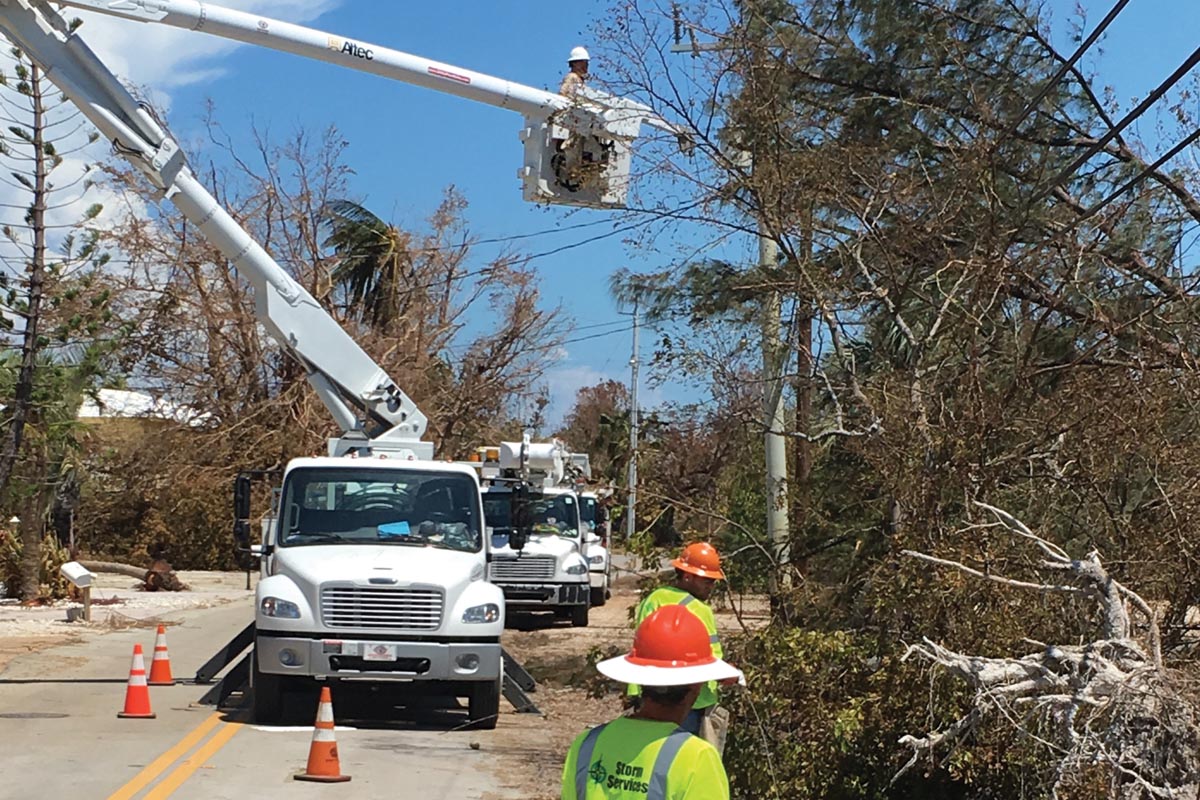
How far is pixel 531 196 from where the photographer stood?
1458cm

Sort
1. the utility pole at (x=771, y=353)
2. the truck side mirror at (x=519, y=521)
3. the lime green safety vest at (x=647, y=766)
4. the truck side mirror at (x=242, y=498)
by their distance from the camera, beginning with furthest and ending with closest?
1. the truck side mirror at (x=519, y=521)
2. the truck side mirror at (x=242, y=498)
3. the utility pole at (x=771, y=353)
4. the lime green safety vest at (x=647, y=766)

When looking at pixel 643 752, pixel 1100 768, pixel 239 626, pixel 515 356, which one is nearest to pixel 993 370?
pixel 1100 768

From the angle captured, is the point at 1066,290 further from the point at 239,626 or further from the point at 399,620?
the point at 239,626

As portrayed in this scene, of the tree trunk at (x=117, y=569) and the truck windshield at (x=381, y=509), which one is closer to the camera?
the truck windshield at (x=381, y=509)

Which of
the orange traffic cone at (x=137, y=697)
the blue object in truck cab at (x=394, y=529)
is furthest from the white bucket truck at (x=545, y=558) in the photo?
the orange traffic cone at (x=137, y=697)

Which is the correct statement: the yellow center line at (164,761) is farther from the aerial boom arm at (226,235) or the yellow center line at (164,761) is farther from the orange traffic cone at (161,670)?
the aerial boom arm at (226,235)

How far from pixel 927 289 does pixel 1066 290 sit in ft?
3.79

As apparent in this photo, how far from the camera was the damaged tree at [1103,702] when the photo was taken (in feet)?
23.2

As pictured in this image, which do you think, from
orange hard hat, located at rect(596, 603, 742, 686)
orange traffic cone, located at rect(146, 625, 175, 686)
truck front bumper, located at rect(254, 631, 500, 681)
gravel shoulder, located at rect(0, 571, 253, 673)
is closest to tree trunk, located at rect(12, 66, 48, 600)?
gravel shoulder, located at rect(0, 571, 253, 673)

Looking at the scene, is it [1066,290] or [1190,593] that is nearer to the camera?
[1190,593]

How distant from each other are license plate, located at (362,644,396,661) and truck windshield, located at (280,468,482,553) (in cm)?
127

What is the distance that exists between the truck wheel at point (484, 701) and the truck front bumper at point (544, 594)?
35.3 ft

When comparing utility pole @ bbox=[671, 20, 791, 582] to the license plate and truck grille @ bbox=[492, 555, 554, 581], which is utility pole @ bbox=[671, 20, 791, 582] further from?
truck grille @ bbox=[492, 555, 554, 581]

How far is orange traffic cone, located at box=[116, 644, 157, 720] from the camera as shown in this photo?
13.4 m
